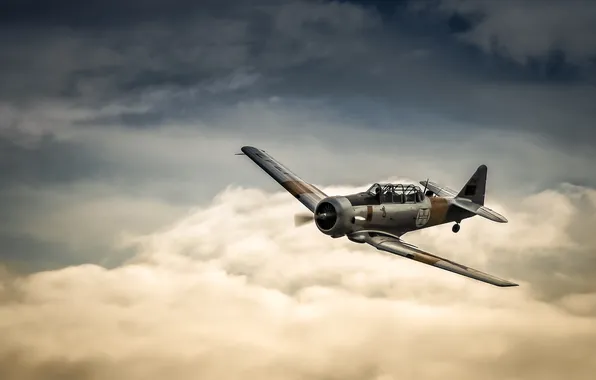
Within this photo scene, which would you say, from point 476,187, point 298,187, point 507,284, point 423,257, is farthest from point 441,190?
point 507,284

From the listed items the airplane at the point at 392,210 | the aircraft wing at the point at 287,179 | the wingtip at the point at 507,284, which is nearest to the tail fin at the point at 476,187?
the airplane at the point at 392,210

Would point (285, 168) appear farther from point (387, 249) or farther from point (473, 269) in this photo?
point (473, 269)

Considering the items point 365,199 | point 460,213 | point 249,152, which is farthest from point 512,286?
point 249,152

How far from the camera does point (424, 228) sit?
3653 cm

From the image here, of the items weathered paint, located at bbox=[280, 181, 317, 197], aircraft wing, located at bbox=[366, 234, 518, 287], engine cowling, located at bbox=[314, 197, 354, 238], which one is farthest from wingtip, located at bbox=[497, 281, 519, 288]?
weathered paint, located at bbox=[280, 181, 317, 197]

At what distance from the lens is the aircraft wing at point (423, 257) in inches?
1099

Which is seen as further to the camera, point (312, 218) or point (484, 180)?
point (484, 180)

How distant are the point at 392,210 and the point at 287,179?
709 centimetres

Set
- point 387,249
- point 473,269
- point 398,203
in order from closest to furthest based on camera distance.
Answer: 1. point 473,269
2. point 387,249
3. point 398,203

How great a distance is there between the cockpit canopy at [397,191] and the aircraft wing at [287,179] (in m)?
3.62

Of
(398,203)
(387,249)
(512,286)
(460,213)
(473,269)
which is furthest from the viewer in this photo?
(460,213)

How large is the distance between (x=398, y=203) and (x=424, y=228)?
3.07 metres

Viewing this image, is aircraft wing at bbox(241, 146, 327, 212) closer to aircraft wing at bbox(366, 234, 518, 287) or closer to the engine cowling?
the engine cowling

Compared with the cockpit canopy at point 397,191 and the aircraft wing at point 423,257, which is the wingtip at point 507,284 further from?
the cockpit canopy at point 397,191
